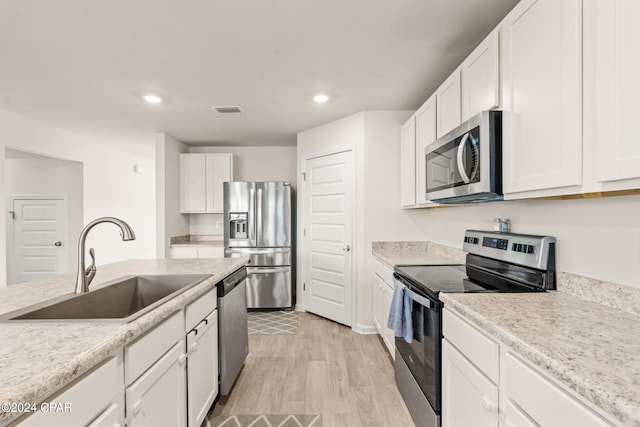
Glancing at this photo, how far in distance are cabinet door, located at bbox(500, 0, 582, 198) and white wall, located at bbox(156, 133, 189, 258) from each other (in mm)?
3961

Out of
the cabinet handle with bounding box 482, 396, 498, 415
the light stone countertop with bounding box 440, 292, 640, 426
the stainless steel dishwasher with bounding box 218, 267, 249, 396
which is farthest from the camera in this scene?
the stainless steel dishwasher with bounding box 218, 267, 249, 396

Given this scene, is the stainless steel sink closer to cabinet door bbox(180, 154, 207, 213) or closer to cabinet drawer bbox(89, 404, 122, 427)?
cabinet drawer bbox(89, 404, 122, 427)

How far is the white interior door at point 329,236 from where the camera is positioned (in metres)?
3.49

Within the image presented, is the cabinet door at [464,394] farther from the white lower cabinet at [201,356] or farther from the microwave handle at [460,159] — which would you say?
the white lower cabinet at [201,356]

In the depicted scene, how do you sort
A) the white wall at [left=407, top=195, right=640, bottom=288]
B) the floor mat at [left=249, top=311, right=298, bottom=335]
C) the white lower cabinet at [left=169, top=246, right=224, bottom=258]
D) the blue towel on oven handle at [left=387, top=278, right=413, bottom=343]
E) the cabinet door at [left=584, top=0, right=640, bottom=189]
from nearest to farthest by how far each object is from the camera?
the cabinet door at [left=584, top=0, right=640, bottom=189] → the white wall at [left=407, top=195, right=640, bottom=288] → the blue towel on oven handle at [left=387, top=278, right=413, bottom=343] → the floor mat at [left=249, top=311, right=298, bottom=335] → the white lower cabinet at [left=169, top=246, right=224, bottom=258]

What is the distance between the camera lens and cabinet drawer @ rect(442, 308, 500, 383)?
1.05 metres

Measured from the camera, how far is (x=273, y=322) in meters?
3.72

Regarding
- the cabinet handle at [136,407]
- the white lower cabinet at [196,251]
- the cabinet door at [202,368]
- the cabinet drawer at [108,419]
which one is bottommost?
the cabinet door at [202,368]

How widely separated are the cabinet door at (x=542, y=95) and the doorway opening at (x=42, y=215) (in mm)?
5640

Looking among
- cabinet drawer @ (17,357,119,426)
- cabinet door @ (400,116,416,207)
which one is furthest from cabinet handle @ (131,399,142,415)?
cabinet door @ (400,116,416,207)

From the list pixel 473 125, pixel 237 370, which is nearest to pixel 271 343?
pixel 237 370

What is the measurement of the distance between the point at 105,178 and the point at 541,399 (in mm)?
6245

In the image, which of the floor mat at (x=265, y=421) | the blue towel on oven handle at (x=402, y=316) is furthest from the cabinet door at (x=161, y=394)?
the blue towel on oven handle at (x=402, y=316)

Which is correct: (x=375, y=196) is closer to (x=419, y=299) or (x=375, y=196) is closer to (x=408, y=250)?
(x=408, y=250)
